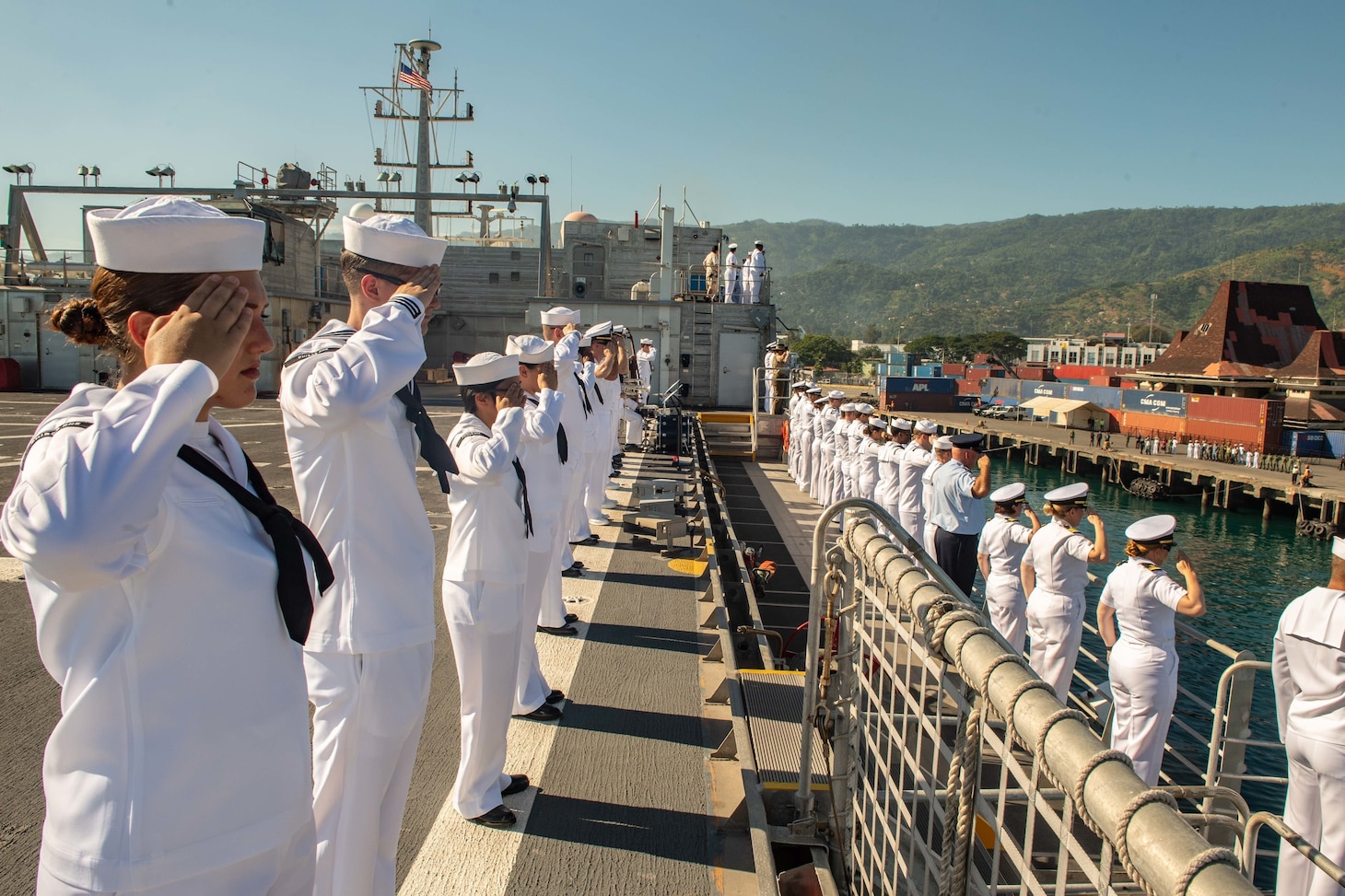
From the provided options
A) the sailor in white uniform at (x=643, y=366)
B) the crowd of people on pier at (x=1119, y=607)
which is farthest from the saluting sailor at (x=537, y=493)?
the sailor in white uniform at (x=643, y=366)

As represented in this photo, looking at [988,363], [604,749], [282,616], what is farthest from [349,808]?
[988,363]

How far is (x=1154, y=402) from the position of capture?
134 ft

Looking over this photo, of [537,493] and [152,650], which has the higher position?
[152,650]

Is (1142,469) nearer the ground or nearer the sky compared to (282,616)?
nearer the ground

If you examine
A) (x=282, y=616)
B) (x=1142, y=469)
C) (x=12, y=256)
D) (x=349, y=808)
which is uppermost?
(x=12, y=256)

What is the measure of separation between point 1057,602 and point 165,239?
6.60 meters

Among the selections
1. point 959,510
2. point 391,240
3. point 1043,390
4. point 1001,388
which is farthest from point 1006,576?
point 1001,388

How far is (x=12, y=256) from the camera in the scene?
104 ft

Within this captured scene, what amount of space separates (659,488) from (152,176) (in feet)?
105

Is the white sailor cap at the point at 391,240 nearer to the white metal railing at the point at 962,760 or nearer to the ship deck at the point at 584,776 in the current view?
the white metal railing at the point at 962,760

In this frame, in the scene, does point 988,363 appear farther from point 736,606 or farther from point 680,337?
point 736,606

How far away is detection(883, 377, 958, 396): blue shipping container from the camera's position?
5591cm

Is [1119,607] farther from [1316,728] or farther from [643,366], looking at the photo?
[643,366]

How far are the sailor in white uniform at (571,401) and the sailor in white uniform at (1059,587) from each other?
376 centimetres
